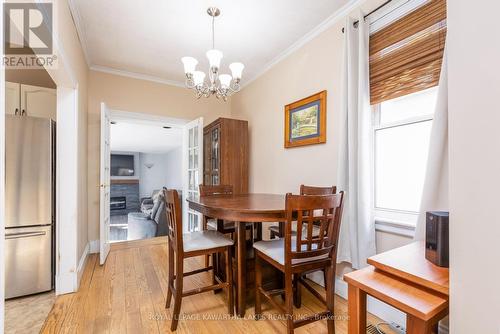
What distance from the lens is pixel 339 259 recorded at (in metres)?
1.91

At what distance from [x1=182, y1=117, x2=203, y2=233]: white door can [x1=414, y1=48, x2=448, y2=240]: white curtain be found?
2.68 meters

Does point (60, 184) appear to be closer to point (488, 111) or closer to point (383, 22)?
point (488, 111)

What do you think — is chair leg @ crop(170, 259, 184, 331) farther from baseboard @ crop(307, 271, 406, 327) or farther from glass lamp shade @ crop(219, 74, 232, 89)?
glass lamp shade @ crop(219, 74, 232, 89)

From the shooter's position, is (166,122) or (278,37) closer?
(278,37)

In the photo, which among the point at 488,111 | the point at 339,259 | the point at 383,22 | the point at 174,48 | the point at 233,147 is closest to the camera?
the point at 488,111

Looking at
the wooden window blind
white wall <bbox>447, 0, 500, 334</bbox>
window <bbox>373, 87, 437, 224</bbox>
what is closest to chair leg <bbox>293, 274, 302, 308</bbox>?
window <bbox>373, 87, 437, 224</bbox>

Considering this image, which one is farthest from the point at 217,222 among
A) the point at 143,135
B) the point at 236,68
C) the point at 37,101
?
the point at 143,135

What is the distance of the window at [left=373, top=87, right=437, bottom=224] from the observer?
5.29 feet

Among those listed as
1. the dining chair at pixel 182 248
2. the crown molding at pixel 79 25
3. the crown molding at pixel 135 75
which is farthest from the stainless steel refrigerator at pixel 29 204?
the crown molding at pixel 135 75

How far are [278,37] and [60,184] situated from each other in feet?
8.45

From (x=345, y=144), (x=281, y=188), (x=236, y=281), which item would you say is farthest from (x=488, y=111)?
(x=281, y=188)

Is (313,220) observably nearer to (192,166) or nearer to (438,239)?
(438,239)

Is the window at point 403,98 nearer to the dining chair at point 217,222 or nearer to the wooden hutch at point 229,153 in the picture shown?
the dining chair at point 217,222

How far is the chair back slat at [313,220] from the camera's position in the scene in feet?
4.31
